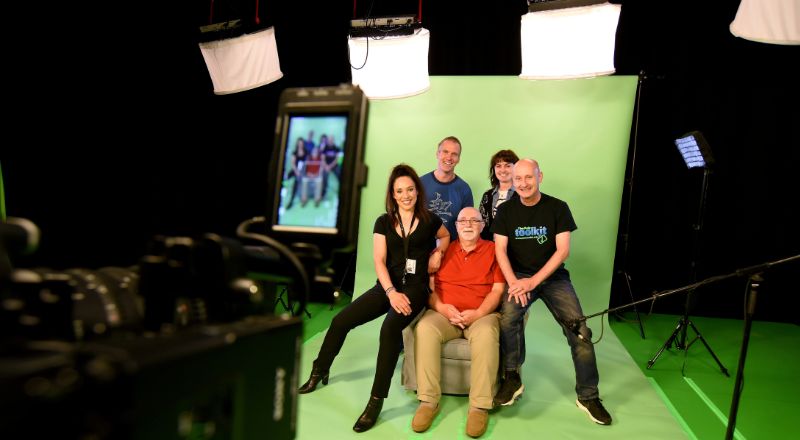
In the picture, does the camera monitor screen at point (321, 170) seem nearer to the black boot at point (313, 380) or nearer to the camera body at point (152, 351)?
the camera body at point (152, 351)

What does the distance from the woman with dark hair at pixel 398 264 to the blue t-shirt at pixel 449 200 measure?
0.62 meters

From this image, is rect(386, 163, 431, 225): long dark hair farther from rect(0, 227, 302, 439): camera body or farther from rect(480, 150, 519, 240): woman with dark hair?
rect(0, 227, 302, 439): camera body

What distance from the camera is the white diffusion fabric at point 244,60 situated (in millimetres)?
3846

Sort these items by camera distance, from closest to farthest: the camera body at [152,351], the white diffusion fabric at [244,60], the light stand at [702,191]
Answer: the camera body at [152,351] → the light stand at [702,191] → the white diffusion fabric at [244,60]

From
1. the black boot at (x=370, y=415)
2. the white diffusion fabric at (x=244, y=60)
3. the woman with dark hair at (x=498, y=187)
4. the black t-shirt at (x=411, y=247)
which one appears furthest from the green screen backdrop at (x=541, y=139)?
the black boot at (x=370, y=415)

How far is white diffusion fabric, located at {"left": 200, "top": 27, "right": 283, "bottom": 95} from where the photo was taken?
385cm

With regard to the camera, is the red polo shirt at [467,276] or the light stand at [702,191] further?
the light stand at [702,191]

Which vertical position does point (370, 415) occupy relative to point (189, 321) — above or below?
below

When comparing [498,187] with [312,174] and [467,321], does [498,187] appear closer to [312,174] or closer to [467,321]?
[467,321]

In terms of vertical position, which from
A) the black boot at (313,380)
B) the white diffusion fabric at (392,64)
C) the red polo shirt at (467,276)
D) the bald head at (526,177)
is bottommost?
the black boot at (313,380)

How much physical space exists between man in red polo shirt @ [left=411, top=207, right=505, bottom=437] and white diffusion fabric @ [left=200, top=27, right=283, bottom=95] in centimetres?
221

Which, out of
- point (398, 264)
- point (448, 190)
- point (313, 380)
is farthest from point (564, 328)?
point (313, 380)

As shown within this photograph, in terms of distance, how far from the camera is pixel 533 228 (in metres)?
2.80

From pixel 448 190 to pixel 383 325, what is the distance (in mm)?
1265
